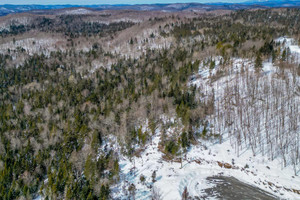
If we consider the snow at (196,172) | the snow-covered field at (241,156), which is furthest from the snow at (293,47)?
the snow at (196,172)

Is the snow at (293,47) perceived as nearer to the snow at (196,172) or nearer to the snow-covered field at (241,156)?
the snow-covered field at (241,156)

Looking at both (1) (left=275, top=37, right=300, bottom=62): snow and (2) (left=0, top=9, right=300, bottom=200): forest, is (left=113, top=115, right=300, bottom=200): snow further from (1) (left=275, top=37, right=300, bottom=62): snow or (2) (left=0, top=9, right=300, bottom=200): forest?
(1) (left=275, top=37, right=300, bottom=62): snow

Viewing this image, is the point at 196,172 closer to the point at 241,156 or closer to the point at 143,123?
the point at 241,156

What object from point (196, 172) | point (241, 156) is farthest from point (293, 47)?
point (196, 172)

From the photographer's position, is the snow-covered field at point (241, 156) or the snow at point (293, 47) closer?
the snow-covered field at point (241, 156)

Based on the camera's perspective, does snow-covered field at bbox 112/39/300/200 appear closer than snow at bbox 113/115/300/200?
No

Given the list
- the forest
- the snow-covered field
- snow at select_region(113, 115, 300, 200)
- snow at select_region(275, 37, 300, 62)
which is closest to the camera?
snow at select_region(113, 115, 300, 200)

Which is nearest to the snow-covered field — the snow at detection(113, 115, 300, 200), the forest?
the snow at detection(113, 115, 300, 200)

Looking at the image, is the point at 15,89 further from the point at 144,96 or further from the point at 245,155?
the point at 245,155

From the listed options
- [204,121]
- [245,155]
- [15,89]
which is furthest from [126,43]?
[245,155]

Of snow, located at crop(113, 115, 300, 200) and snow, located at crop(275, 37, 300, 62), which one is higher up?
snow, located at crop(275, 37, 300, 62)

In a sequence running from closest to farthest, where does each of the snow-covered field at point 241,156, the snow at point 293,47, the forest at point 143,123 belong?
the snow-covered field at point 241,156
the forest at point 143,123
the snow at point 293,47

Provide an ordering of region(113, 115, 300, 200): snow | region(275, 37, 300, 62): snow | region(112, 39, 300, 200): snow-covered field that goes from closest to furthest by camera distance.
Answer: region(113, 115, 300, 200): snow
region(112, 39, 300, 200): snow-covered field
region(275, 37, 300, 62): snow
